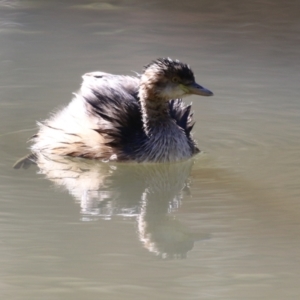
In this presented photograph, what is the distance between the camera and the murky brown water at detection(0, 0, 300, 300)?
14.4ft

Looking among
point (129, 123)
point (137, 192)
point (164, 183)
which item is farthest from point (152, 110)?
point (137, 192)

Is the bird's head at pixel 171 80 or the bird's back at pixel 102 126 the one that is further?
the bird's head at pixel 171 80

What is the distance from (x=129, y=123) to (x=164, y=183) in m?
0.74

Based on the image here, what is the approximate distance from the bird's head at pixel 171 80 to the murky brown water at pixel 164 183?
49 centimetres

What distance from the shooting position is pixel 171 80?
22.3 ft

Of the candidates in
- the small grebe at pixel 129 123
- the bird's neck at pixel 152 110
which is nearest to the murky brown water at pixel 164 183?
the small grebe at pixel 129 123

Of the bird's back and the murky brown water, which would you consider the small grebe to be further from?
the murky brown water

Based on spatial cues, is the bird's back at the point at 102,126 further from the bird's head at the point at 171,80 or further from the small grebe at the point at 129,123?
the bird's head at the point at 171,80

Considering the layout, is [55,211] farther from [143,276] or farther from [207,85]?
[207,85]

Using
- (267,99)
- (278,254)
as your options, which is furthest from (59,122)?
(278,254)

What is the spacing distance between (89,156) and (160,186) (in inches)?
29.2

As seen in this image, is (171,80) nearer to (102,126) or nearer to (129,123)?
(129,123)

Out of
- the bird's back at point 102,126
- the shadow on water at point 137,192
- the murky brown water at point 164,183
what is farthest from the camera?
the bird's back at point 102,126

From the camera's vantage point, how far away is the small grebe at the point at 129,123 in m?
6.68
